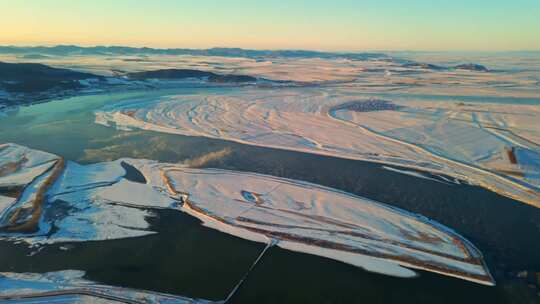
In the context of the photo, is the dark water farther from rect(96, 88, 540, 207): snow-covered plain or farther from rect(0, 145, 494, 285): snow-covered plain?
rect(96, 88, 540, 207): snow-covered plain

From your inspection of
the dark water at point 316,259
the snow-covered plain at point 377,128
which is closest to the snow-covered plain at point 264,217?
the dark water at point 316,259

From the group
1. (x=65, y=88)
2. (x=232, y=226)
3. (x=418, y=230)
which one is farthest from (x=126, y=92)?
(x=418, y=230)

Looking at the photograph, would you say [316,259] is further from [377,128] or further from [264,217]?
[377,128]

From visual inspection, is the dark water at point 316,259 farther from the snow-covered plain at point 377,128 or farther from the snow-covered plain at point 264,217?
the snow-covered plain at point 377,128

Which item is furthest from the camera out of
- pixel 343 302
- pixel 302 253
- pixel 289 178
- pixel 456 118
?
pixel 456 118


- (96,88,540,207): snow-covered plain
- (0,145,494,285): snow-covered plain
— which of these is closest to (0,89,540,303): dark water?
(0,145,494,285): snow-covered plain

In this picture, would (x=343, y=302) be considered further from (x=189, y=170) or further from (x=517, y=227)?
(x=189, y=170)

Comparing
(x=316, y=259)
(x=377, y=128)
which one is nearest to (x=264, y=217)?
(x=316, y=259)
